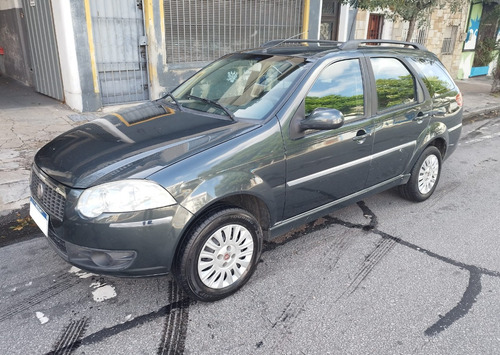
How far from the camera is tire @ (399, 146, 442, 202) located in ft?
14.2

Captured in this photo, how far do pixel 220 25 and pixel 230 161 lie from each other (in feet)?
22.7

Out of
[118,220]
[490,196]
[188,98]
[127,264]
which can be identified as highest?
[188,98]

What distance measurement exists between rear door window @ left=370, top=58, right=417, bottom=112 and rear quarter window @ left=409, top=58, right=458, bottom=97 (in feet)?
0.77

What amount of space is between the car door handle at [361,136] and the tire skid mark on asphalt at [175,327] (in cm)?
193

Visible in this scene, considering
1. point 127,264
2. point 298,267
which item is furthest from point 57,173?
point 298,267

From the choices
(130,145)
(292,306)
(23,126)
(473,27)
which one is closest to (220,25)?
(23,126)

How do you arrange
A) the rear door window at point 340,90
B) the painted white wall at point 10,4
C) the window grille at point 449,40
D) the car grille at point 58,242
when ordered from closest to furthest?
the car grille at point 58,242, the rear door window at point 340,90, the painted white wall at point 10,4, the window grille at point 449,40

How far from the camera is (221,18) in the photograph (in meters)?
8.73

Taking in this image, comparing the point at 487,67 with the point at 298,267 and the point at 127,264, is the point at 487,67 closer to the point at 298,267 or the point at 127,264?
the point at 298,267

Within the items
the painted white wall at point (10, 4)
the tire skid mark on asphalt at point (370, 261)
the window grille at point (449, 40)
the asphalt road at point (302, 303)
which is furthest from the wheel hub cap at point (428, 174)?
the window grille at point (449, 40)

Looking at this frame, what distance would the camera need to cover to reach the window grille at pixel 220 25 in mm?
8148

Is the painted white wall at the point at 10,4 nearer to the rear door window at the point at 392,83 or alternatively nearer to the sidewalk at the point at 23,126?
the sidewalk at the point at 23,126

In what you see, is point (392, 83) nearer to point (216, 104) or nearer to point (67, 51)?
point (216, 104)

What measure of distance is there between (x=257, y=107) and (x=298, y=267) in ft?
4.41
